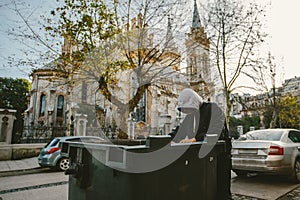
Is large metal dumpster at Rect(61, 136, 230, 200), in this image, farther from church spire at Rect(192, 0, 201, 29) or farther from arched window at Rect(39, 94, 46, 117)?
arched window at Rect(39, 94, 46, 117)

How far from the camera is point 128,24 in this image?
31.1 feet

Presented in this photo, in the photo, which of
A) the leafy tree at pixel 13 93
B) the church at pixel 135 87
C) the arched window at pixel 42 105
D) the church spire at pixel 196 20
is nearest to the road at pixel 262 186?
the church at pixel 135 87

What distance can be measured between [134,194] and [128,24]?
29.8 ft

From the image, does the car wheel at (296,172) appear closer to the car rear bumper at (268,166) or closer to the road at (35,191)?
the car rear bumper at (268,166)

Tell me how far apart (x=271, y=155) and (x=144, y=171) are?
4.69 m

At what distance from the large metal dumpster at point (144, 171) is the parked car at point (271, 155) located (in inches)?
137

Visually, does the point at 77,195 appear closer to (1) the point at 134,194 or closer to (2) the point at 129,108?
(1) the point at 134,194

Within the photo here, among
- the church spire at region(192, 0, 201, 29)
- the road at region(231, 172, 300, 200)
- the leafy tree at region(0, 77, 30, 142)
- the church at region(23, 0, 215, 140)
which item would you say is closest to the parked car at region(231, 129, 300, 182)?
the road at region(231, 172, 300, 200)

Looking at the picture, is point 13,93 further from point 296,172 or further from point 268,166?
point 296,172

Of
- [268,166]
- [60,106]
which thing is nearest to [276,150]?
[268,166]

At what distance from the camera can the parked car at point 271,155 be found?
498cm

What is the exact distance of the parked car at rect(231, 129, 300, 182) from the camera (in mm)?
4977

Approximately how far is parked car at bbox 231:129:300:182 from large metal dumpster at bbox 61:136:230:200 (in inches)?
137

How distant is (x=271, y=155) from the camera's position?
16.4 ft
